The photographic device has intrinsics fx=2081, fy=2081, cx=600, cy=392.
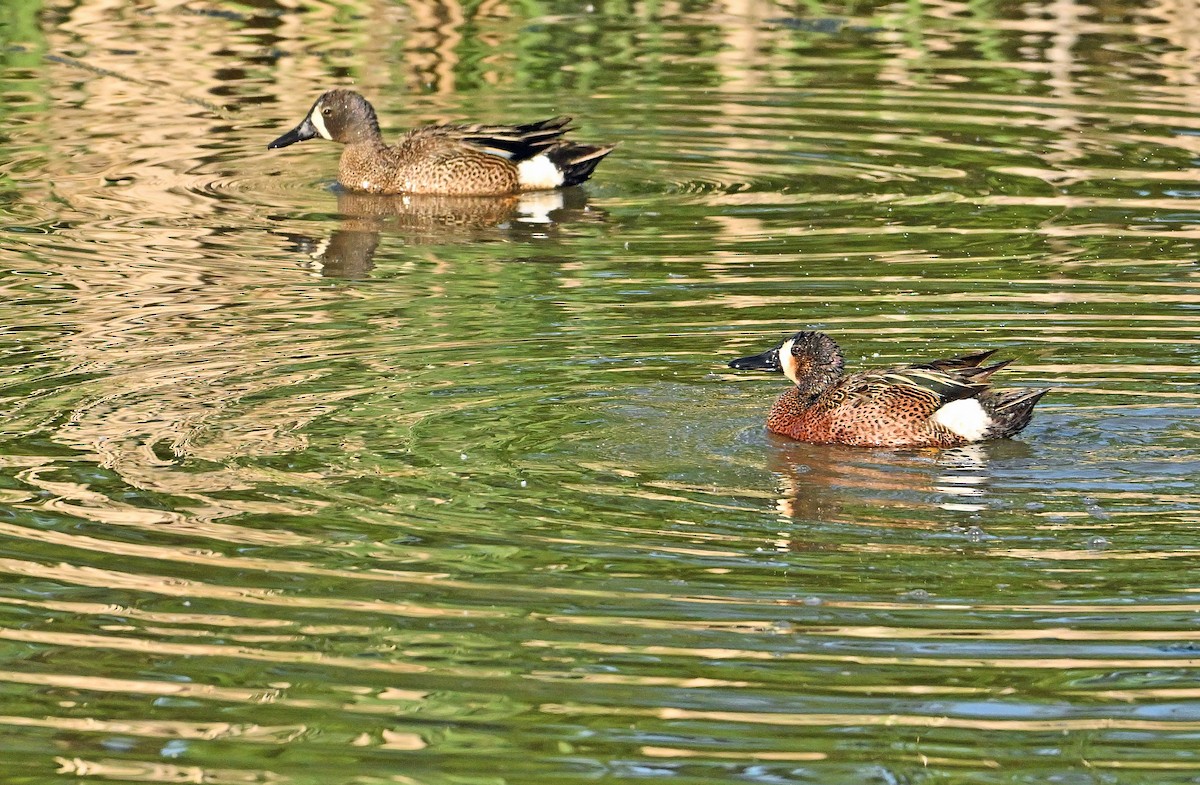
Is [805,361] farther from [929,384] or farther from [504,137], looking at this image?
[504,137]

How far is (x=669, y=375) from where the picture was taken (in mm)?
9484

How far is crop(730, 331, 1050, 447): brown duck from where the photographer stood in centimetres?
844

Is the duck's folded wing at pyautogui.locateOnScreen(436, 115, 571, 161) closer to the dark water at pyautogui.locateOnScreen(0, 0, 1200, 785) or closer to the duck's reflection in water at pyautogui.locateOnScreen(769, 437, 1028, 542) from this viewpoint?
the dark water at pyautogui.locateOnScreen(0, 0, 1200, 785)

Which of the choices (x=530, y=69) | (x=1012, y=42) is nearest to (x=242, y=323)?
(x=530, y=69)

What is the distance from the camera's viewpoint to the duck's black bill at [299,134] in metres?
15.5

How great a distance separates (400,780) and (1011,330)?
5511mm

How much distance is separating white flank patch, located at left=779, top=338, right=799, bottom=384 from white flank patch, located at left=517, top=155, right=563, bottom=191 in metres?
5.93

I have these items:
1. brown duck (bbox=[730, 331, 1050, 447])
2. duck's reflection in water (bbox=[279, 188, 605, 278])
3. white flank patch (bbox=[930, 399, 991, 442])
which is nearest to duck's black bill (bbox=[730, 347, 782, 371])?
brown duck (bbox=[730, 331, 1050, 447])

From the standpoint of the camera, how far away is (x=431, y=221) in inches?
552

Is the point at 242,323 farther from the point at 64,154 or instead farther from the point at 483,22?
the point at 483,22

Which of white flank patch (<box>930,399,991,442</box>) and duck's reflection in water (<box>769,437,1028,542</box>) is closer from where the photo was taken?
duck's reflection in water (<box>769,437,1028,542</box>)

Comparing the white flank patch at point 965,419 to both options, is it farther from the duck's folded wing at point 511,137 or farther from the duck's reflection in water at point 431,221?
the duck's folded wing at point 511,137

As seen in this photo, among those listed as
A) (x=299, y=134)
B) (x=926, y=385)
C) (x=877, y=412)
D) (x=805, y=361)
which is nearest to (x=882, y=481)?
(x=877, y=412)

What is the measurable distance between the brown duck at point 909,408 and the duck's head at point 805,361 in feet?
0.21
